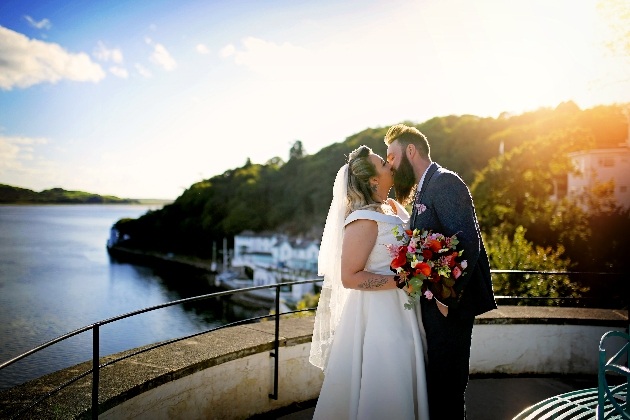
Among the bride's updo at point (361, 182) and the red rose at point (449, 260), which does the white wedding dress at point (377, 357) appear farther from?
the red rose at point (449, 260)

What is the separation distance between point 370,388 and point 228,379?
4.15 ft

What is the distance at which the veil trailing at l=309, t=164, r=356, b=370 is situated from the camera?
121 inches

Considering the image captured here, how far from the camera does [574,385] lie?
4426 millimetres

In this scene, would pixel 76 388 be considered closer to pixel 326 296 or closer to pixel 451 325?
pixel 326 296

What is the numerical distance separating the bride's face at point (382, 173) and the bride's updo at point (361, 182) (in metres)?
0.03

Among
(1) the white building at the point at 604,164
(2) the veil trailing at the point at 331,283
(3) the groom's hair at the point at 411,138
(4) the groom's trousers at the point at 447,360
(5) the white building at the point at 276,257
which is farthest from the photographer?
(5) the white building at the point at 276,257

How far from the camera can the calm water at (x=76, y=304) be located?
132ft

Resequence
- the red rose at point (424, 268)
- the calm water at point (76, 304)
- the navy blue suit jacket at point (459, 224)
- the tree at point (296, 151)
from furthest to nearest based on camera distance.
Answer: the tree at point (296, 151) → the calm water at point (76, 304) → the navy blue suit jacket at point (459, 224) → the red rose at point (424, 268)

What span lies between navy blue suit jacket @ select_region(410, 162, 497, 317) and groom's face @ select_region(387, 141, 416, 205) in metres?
0.16

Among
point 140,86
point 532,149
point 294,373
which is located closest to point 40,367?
point 140,86

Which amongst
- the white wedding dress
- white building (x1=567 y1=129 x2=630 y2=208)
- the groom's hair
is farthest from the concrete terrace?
white building (x1=567 y1=129 x2=630 y2=208)

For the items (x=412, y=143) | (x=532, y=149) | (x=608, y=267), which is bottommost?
(x=608, y=267)

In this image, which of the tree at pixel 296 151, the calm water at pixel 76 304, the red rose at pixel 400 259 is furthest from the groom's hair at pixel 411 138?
the tree at pixel 296 151

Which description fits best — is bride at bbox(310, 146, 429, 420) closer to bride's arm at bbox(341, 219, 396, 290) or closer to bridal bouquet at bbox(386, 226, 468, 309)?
bride's arm at bbox(341, 219, 396, 290)
